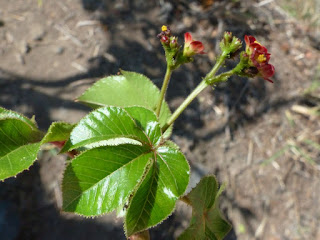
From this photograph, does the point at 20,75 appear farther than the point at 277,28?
A: No

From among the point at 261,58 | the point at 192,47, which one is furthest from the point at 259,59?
the point at 192,47

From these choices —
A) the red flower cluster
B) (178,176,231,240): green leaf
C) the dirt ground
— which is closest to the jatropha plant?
the red flower cluster

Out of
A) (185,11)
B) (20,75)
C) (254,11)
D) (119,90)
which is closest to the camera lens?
(119,90)

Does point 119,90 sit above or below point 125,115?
below

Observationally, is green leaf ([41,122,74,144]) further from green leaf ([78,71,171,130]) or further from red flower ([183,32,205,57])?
red flower ([183,32,205,57])

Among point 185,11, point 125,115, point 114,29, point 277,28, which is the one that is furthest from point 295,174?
point 125,115

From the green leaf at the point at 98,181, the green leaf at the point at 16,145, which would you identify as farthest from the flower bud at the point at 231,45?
the green leaf at the point at 16,145

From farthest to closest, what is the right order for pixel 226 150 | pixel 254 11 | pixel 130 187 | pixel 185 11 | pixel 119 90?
1. pixel 254 11
2. pixel 185 11
3. pixel 226 150
4. pixel 119 90
5. pixel 130 187

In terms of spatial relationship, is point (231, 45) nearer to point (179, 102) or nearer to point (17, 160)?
point (17, 160)

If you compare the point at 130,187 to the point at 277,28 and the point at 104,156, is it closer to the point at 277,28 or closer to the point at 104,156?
the point at 104,156

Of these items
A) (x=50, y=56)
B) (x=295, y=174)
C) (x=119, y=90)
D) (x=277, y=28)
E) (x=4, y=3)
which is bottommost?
(x=295, y=174)
